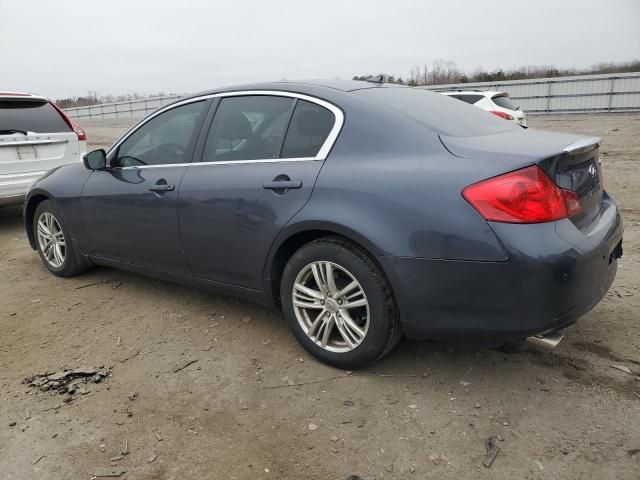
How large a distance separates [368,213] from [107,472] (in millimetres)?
1683

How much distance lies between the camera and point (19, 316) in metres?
4.04

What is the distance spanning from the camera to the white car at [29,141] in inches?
244

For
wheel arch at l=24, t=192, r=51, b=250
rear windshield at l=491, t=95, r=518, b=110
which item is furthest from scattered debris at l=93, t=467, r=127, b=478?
rear windshield at l=491, t=95, r=518, b=110

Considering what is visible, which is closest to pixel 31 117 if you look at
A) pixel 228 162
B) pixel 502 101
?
pixel 228 162

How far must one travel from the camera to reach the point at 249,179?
318cm

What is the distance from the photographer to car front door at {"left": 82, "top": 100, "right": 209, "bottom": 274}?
3639 mm

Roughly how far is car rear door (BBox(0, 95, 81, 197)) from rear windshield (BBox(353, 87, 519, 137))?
4.90 meters

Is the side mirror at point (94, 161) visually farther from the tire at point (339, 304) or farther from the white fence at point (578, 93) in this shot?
the white fence at point (578, 93)

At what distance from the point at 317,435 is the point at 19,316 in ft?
9.09

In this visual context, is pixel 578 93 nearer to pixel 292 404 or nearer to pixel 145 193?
pixel 145 193

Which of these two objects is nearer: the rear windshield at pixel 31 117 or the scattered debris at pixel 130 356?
the scattered debris at pixel 130 356

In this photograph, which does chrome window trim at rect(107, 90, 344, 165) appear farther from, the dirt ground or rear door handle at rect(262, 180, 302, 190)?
the dirt ground

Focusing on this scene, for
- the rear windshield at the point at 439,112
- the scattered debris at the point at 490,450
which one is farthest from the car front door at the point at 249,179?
the scattered debris at the point at 490,450

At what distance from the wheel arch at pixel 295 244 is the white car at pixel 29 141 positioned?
14.6 ft
